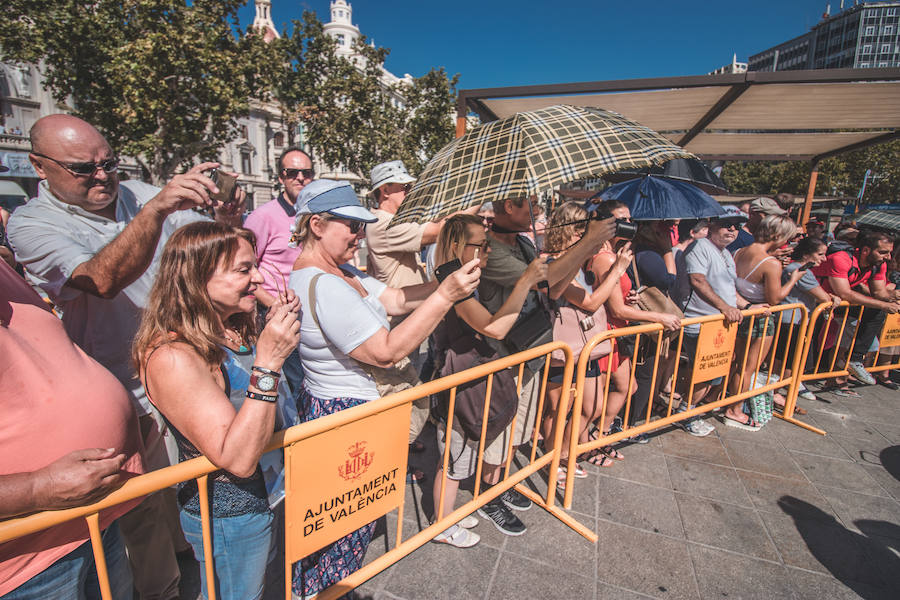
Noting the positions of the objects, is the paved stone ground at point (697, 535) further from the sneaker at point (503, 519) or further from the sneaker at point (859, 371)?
the sneaker at point (859, 371)

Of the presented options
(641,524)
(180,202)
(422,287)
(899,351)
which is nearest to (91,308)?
(180,202)

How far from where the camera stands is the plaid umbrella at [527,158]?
6.05ft

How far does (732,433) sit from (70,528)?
15.7 feet

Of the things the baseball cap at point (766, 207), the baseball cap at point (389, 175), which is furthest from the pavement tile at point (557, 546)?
the baseball cap at point (766, 207)

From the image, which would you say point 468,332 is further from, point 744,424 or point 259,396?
point 744,424

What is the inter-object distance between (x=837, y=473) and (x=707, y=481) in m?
1.17

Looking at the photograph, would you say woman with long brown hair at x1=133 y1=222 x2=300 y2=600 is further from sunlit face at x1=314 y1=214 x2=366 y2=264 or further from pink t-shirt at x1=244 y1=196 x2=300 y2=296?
pink t-shirt at x1=244 y1=196 x2=300 y2=296

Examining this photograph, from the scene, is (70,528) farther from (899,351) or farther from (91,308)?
(899,351)

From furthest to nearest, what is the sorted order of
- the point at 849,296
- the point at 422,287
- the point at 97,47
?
the point at 97,47 → the point at 849,296 → the point at 422,287

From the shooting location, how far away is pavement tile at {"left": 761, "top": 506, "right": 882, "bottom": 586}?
97.7 inches

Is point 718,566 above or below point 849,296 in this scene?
below

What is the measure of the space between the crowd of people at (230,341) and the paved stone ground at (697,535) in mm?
255

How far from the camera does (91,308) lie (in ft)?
6.35

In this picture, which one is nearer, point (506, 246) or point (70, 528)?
point (70, 528)
